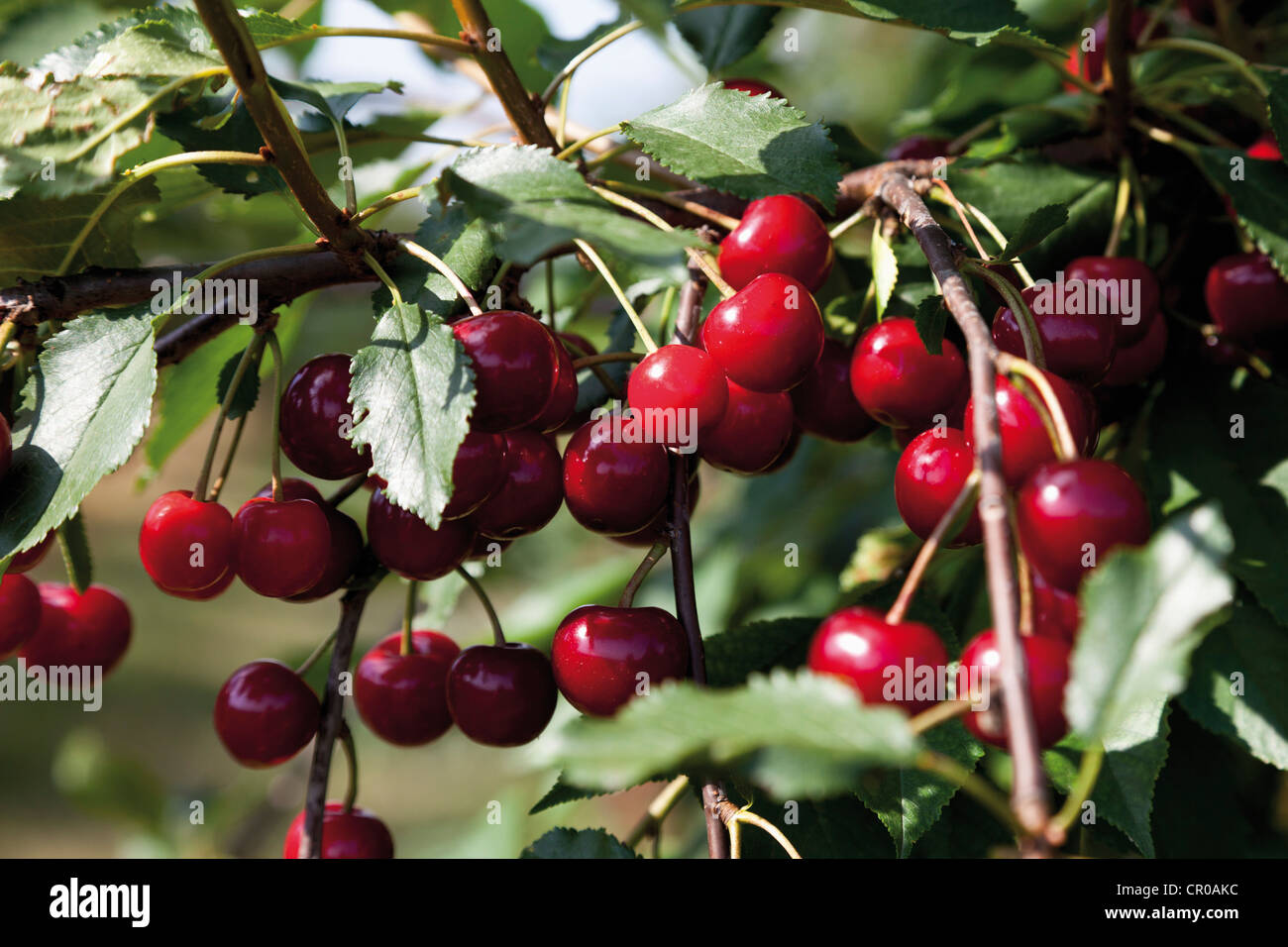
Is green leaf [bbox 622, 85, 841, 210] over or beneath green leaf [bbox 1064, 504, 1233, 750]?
over

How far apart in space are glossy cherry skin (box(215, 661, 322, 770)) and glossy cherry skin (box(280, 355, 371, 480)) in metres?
0.23

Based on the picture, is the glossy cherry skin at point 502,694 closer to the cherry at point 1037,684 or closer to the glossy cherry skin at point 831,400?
the glossy cherry skin at point 831,400

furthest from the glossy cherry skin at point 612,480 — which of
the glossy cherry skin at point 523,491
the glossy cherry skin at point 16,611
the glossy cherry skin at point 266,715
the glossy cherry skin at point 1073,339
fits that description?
the glossy cherry skin at point 16,611

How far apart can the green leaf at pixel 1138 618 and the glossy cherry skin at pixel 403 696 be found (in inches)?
25.1

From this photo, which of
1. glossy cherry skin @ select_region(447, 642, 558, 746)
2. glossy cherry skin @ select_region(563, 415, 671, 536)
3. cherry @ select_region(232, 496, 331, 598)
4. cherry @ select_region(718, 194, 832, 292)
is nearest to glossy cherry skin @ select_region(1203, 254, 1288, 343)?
cherry @ select_region(718, 194, 832, 292)

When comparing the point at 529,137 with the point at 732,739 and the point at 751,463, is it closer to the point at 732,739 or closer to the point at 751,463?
the point at 751,463

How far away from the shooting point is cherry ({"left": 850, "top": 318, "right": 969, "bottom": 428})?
0.70 meters

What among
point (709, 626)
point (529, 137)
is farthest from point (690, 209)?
point (709, 626)

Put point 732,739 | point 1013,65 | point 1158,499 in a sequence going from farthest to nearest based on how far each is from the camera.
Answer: point 1013,65
point 1158,499
point 732,739

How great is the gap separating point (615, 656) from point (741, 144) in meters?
0.39

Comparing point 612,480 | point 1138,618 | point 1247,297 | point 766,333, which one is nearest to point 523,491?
point 612,480

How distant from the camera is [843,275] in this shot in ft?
3.70

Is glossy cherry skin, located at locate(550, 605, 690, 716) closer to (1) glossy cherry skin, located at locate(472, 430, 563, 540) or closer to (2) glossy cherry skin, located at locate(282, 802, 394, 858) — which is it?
(1) glossy cherry skin, located at locate(472, 430, 563, 540)
